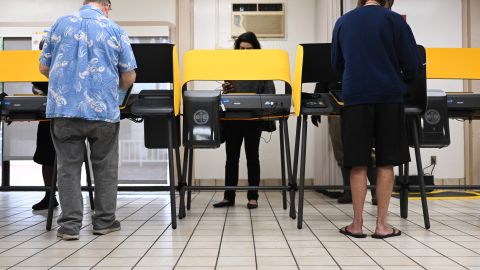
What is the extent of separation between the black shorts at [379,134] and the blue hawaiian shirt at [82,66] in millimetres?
1268

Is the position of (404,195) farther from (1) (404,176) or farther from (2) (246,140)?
(2) (246,140)

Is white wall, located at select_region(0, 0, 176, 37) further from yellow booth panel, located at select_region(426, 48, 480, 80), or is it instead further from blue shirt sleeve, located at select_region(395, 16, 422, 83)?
blue shirt sleeve, located at select_region(395, 16, 422, 83)

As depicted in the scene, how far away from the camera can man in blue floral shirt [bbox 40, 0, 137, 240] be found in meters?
2.44

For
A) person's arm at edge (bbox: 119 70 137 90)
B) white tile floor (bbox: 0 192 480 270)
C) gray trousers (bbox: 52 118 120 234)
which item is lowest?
white tile floor (bbox: 0 192 480 270)

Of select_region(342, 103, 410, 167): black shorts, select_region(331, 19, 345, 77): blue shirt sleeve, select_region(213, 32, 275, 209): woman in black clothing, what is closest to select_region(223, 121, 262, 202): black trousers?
select_region(213, 32, 275, 209): woman in black clothing

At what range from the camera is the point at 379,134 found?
2467mm

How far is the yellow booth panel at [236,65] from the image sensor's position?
3.28 metres

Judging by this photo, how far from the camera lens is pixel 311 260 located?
6.66 ft

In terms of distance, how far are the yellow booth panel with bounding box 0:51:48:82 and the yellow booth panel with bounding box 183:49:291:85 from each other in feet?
3.42

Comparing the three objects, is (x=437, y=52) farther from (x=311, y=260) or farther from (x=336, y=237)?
(x=311, y=260)

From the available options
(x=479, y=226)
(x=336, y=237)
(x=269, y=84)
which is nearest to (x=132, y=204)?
(x=269, y=84)

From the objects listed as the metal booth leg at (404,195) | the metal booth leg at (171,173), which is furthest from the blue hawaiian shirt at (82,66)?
the metal booth leg at (404,195)

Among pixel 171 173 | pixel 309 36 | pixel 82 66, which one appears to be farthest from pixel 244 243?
pixel 309 36

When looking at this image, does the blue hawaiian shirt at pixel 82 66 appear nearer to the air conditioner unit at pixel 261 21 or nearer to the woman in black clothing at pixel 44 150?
the woman in black clothing at pixel 44 150
